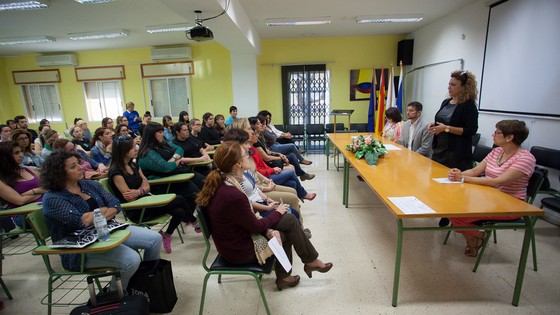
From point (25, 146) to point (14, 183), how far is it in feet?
4.16

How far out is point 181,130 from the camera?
3627 mm

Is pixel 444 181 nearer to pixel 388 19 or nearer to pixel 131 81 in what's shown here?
pixel 388 19

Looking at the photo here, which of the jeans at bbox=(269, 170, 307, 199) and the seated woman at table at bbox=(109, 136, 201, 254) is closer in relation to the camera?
the seated woman at table at bbox=(109, 136, 201, 254)

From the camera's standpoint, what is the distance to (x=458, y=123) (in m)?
2.62

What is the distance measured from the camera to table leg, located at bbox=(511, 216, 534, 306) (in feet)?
5.59

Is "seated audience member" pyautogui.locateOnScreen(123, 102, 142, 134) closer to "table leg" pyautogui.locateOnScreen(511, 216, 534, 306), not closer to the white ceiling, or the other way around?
the white ceiling

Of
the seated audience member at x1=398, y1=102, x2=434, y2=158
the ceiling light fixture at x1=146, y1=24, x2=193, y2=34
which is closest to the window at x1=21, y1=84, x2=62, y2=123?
the ceiling light fixture at x1=146, y1=24, x2=193, y2=34

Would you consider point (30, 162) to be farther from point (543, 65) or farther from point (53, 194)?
point (543, 65)

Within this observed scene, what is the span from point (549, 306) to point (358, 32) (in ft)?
21.2

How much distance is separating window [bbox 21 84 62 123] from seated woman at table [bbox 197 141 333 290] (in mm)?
9169

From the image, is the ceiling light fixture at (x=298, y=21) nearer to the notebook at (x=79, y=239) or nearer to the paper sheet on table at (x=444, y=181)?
the paper sheet on table at (x=444, y=181)

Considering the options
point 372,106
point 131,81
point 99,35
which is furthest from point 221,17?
point 131,81

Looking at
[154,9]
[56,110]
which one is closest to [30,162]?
[154,9]

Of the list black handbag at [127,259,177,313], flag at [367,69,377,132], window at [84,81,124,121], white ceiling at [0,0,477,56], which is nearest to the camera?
black handbag at [127,259,177,313]
